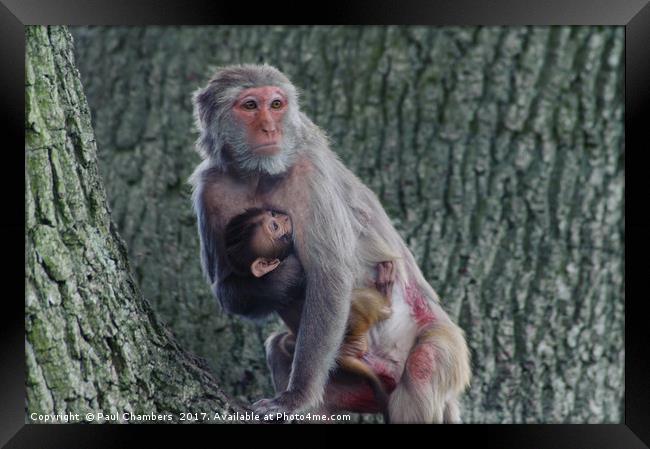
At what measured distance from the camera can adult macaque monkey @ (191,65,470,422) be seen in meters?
2.64

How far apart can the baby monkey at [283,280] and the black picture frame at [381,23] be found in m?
0.34

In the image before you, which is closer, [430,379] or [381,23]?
[430,379]

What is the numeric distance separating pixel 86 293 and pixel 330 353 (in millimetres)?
876

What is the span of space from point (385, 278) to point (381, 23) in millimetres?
980

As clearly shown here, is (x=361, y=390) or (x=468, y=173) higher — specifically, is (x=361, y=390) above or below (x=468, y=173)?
below

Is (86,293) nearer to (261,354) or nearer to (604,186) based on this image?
(261,354)

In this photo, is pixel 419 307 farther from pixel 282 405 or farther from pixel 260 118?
pixel 260 118

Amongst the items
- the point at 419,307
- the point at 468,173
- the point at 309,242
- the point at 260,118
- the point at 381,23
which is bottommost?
the point at 419,307

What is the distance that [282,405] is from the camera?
2.65m

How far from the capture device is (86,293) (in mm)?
2402

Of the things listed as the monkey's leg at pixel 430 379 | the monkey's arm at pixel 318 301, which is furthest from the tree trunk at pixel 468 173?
the monkey's arm at pixel 318 301

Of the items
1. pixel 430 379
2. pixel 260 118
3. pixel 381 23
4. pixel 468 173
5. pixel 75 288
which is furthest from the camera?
pixel 468 173

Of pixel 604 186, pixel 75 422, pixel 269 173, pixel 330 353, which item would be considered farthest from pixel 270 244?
pixel 604 186

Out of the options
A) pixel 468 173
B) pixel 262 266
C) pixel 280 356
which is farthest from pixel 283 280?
pixel 468 173
